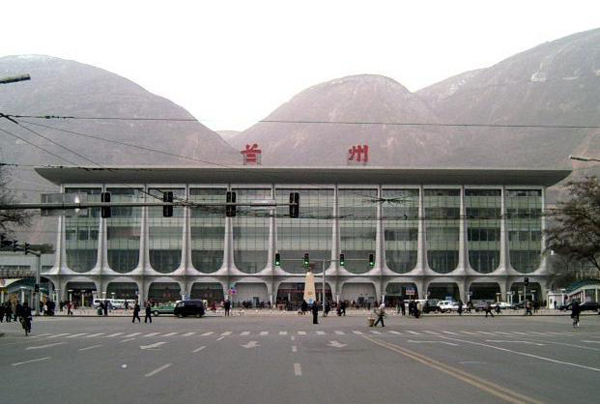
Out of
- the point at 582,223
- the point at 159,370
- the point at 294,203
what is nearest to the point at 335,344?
the point at 294,203

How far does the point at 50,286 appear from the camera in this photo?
118 m

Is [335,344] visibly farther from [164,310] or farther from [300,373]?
[164,310]

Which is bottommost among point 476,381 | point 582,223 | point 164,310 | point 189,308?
point 164,310

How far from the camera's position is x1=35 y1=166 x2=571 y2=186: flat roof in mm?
112438

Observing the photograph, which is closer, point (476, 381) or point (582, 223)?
point (476, 381)

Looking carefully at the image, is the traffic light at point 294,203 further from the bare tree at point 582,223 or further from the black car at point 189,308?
the bare tree at point 582,223

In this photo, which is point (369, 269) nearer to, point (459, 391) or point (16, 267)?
point (16, 267)

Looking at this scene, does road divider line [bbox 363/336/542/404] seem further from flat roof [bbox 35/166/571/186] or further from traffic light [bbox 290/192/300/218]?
flat roof [bbox 35/166/571/186]

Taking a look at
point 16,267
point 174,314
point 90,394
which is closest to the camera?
point 90,394

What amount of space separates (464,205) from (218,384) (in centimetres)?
10494

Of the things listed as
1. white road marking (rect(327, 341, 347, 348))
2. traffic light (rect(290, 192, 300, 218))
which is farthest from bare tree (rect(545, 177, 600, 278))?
white road marking (rect(327, 341, 347, 348))

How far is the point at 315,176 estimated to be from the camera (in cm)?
11494

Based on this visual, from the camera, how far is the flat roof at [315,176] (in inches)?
4427

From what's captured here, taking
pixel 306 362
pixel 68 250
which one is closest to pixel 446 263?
pixel 68 250
